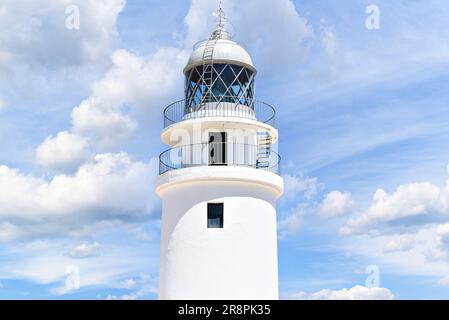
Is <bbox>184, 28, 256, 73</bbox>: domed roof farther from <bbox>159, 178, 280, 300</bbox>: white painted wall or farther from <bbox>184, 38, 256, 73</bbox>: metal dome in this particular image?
<bbox>159, 178, 280, 300</bbox>: white painted wall

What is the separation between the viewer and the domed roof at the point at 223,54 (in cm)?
2378

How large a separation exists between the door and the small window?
1546mm

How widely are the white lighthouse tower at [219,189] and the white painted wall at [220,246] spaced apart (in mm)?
31

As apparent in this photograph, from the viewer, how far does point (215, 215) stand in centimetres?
2202

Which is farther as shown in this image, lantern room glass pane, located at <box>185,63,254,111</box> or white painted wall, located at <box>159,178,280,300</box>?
lantern room glass pane, located at <box>185,63,254,111</box>

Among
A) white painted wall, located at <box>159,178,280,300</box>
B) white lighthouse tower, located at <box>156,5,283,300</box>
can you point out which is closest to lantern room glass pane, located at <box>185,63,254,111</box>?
white lighthouse tower, located at <box>156,5,283,300</box>

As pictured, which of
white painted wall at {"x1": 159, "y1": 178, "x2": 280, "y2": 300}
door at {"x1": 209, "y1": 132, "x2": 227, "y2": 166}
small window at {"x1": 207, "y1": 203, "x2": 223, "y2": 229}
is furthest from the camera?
door at {"x1": 209, "y1": 132, "x2": 227, "y2": 166}

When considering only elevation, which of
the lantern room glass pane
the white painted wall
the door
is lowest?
the white painted wall

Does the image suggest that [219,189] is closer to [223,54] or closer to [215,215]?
[215,215]

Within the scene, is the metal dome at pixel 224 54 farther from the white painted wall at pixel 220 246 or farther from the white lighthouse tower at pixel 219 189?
the white painted wall at pixel 220 246

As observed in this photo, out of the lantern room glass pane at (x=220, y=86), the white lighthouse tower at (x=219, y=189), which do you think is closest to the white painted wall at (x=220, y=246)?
the white lighthouse tower at (x=219, y=189)

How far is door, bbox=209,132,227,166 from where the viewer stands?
2302 cm
